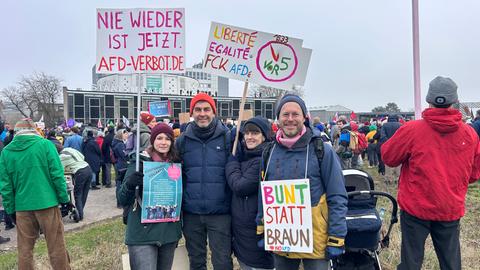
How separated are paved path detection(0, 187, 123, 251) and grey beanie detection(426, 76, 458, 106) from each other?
651cm

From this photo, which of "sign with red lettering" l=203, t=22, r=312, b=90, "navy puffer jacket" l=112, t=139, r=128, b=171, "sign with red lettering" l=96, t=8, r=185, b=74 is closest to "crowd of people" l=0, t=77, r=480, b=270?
"sign with red lettering" l=203, t=22, r=312, b=90

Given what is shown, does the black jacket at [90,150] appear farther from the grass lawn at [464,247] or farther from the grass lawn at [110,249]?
the grass lawn at [464,247]

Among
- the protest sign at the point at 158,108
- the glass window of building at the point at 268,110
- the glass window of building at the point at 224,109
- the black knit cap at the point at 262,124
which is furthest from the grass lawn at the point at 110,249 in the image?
the glass window of building at the point at 268,110

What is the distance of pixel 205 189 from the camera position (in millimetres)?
3500

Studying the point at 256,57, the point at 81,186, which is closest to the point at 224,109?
the point at 81,186

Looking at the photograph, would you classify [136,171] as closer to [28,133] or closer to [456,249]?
[28,133]

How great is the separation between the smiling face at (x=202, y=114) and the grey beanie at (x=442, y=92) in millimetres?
1989

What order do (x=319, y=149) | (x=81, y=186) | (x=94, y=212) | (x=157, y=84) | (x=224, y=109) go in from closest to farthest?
(x=319, y=149)
(x=81, y=186)
(x=94, y=212)
(x=224, y=109)
(x=157, y=84)

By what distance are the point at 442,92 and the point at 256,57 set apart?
5.93 feet

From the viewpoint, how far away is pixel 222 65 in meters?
4.18

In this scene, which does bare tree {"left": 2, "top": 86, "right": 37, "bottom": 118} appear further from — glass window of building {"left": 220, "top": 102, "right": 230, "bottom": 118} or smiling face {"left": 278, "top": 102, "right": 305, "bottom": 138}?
smiling face {"left": 278, "top": 102, "right": 305, "bottom": 138}

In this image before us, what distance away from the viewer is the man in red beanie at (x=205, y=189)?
138 inches

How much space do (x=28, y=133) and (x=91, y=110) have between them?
159ft

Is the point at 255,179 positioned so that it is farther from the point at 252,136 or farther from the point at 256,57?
the point at 256,57
